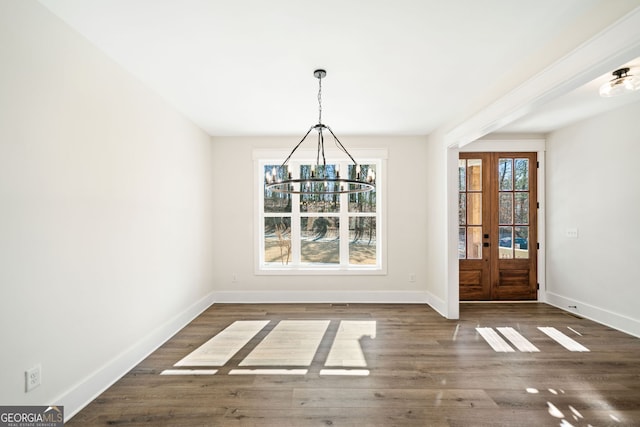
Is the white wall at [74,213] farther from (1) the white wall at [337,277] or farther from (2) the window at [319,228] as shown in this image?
(2) the window at [319,228]

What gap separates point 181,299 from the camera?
3.81m

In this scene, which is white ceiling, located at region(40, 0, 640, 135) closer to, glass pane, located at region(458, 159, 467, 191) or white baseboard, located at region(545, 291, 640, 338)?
glass pane, located at region(458, 159, 467, 191)

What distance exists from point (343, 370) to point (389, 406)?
593 millimetres

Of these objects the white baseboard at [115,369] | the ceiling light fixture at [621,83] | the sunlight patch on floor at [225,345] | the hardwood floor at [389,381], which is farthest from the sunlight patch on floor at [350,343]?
the ceiling light fixture at [621,83]

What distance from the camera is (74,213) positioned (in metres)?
2.14

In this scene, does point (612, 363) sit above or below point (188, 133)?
below

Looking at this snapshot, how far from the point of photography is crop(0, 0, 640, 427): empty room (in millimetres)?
1916

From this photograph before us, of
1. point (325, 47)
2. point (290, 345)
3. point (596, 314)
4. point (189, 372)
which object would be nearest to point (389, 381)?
point (290, 345)

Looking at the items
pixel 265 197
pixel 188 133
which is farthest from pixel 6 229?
pixel 265 197

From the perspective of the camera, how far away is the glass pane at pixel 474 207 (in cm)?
489

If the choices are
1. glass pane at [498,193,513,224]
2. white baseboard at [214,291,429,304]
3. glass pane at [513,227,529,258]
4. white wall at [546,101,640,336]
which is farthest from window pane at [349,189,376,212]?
white wall at [546,101,640,336]

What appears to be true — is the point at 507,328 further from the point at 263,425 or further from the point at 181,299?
the point at 181,299

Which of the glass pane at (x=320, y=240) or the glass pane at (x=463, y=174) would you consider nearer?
the glass pane at (x=463, y=174)

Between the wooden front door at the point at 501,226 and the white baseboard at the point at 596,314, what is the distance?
0.32 metres
